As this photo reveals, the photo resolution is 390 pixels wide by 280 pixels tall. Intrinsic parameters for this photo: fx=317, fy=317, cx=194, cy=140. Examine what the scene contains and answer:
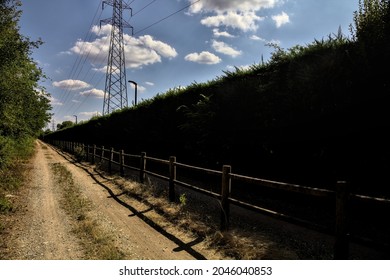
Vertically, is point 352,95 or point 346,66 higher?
point 346,66

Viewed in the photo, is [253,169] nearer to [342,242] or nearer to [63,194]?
[342,242]

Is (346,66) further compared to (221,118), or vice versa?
(221,118)

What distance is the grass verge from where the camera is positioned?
5.23 m

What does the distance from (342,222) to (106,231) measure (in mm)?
4464

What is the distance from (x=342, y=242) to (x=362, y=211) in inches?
102

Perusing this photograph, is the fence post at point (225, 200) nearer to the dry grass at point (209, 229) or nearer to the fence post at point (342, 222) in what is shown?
the dry grass at point (209, 229)

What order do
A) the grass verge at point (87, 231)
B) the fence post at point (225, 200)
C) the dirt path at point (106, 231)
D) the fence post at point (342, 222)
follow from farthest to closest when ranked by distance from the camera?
1. the fence post at point (225, 200)
2. the dirt path at point (106, 231)
3. the grass verge at point (87, 231)
4. the fence post at point (342, 222)

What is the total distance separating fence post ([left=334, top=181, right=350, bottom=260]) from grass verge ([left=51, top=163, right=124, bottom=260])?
129 inches

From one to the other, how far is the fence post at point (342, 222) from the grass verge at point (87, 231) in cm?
328

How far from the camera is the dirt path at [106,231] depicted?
5367mm

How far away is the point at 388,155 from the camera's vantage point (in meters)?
6.07

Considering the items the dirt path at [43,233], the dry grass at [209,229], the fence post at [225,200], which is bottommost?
the dirt path at [43,233]

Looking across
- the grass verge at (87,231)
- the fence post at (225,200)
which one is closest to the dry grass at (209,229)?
the fence post at (225,200)
